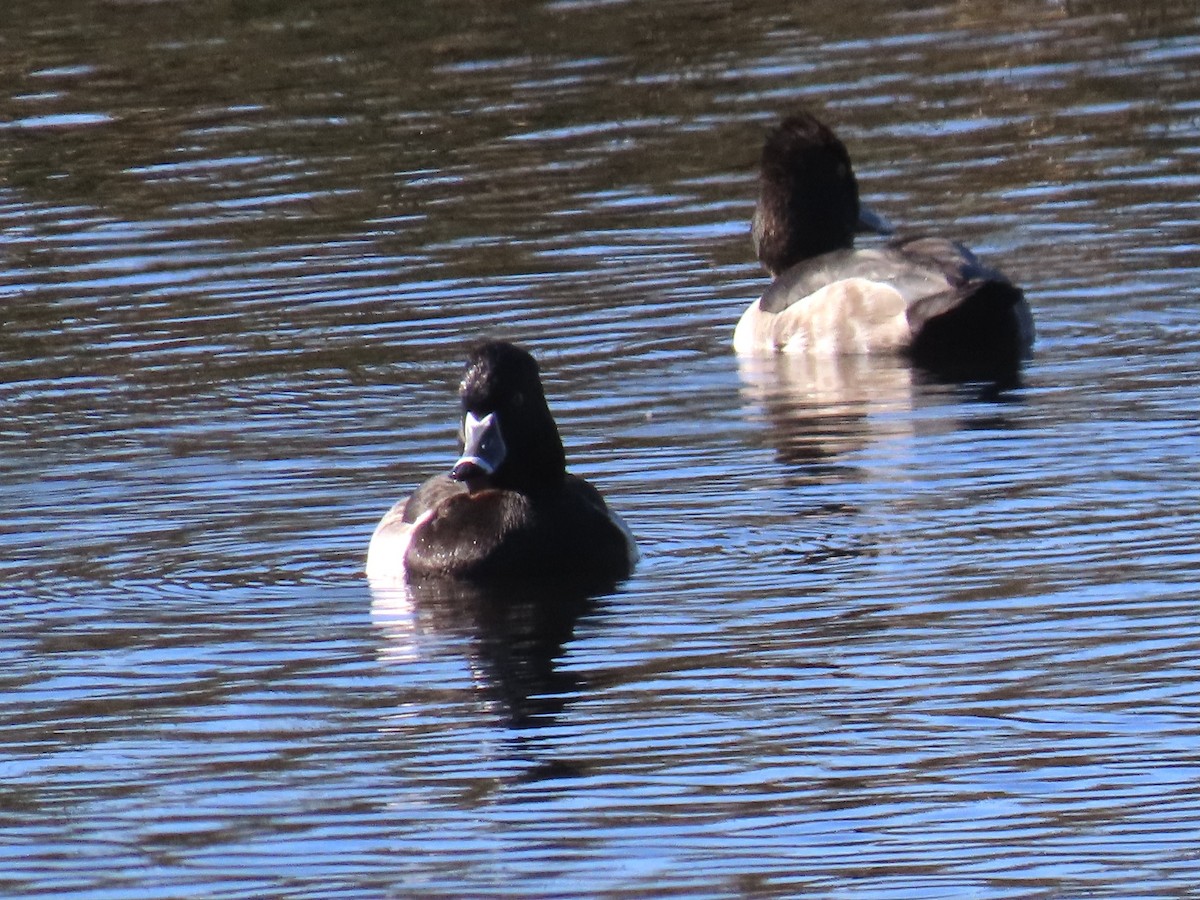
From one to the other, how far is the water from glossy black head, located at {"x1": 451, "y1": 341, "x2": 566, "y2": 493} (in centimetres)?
54

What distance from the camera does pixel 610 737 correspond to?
922 centimetres

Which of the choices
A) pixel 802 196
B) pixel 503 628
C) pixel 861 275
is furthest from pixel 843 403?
pixel 503 628

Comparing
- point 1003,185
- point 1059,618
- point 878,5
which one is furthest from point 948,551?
point 878,5

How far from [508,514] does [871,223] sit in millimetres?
6306

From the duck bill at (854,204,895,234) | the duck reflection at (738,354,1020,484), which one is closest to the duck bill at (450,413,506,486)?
the duck reflection at (738,354,1020,484)

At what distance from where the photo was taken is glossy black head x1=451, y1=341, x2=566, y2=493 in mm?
11469

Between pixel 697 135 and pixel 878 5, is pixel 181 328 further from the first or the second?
pixel 878 5

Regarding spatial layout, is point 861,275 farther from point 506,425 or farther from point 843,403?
point 506,425

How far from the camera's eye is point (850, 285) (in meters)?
16.2

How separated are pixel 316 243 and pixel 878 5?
7705mm

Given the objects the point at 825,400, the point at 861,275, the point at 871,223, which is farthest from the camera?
the point at 871,223

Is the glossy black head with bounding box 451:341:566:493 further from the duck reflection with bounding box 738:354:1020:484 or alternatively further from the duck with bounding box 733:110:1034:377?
the duck with bounding box 733:110:1034:377

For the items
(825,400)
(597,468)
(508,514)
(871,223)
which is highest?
(871,223)

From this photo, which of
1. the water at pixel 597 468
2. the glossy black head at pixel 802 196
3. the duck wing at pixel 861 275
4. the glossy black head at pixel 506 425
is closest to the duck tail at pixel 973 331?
the duck wing at pixel 861 275
